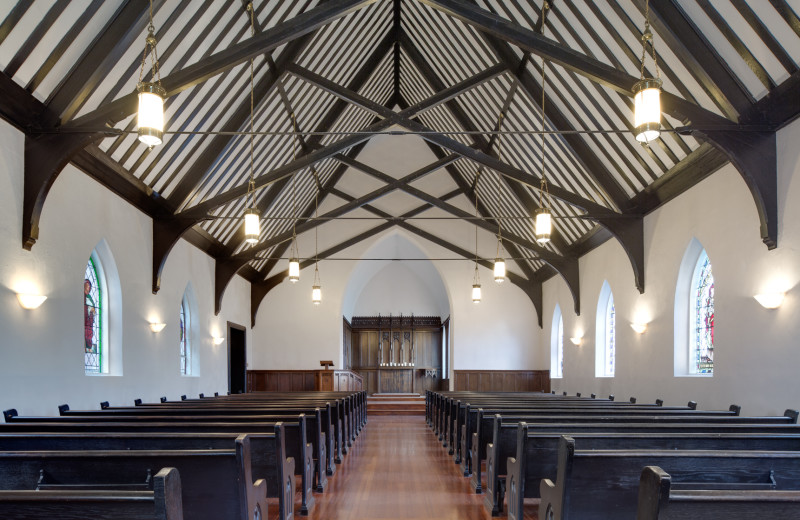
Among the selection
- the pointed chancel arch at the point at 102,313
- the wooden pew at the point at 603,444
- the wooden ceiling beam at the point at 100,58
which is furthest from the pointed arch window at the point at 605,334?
the wooden ceiling beam at the point at 100,58

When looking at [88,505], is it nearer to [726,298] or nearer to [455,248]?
[726,298]

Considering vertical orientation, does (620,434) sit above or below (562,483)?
above

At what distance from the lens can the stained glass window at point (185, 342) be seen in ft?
43.7

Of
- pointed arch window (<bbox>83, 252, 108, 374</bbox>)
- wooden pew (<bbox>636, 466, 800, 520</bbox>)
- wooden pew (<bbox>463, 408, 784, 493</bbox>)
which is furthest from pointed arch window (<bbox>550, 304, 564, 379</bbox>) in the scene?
wooden pew (<bbox>636, 466, 800, 520</bbox>)

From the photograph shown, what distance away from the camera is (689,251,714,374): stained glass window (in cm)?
896

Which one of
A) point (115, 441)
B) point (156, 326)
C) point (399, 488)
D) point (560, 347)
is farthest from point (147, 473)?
point (560, 347)

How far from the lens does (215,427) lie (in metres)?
5.05

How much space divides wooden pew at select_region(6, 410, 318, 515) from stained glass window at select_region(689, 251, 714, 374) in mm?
5721

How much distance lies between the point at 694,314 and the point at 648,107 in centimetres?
602

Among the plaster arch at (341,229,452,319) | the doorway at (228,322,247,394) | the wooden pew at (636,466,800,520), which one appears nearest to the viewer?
the wooden pew at (636,466,800,520)

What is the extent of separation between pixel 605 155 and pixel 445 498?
253 inches

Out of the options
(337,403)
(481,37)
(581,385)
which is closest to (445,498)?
(337,403)

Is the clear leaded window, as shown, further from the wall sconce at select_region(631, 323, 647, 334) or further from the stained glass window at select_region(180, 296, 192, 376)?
the stained glass window at select_region(180, 296, 192, 376)

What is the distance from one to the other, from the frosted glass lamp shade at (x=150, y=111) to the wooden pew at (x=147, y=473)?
230cm
